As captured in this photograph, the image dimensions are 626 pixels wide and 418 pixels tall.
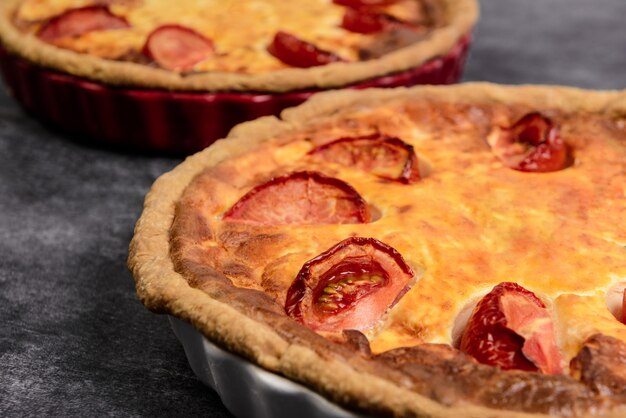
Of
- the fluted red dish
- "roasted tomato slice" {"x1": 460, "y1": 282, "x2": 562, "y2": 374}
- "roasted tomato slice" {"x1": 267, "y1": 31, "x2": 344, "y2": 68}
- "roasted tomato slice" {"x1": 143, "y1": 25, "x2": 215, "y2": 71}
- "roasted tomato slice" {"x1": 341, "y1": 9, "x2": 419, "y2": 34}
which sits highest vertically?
"roasted tomato slice" {"x1": 341, "y1": 9, "x2": 419, "y2": 34}

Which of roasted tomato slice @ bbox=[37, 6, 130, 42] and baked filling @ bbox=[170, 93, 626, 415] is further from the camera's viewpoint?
roasted tomato slice @ bbox=[37, 6, 130, 42]

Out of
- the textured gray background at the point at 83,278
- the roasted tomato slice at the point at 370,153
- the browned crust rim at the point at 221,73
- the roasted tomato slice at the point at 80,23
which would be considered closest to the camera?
the textured gray background at the point at 83,278

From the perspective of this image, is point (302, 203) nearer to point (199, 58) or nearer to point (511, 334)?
point (511, 334)

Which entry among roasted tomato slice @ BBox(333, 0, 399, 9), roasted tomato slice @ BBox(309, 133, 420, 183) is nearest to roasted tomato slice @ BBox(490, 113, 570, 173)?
roasted tomato slice @ BBox(309, 133, 420, 183)

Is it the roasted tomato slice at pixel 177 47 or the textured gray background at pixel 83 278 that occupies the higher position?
the roasted tomato slice at pixel 177 47

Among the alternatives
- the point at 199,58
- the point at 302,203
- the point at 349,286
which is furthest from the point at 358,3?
the point at 349,286

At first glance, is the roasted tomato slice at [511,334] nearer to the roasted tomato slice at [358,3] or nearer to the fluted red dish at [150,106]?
the fluted red dish at [150,106]

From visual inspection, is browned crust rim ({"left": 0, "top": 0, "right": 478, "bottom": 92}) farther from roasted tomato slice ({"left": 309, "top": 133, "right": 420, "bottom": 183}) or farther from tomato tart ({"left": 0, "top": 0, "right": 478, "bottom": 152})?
roasted tomato slice ({"left": 309, "top": 133, "right": 420, "bottom": 183})

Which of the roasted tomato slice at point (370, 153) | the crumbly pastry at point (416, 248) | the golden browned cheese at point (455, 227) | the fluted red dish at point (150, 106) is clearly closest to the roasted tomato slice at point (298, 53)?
the fluted red dish at point (150, 106)
